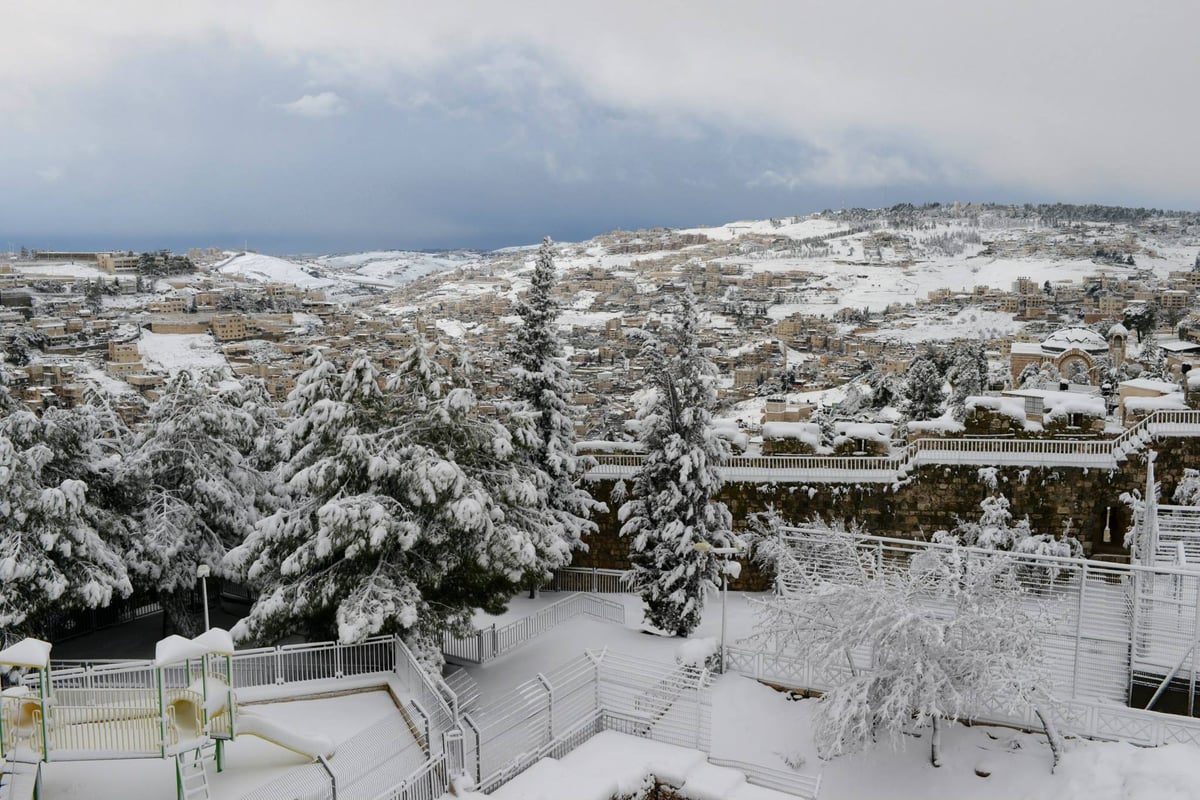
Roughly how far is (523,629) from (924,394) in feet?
82.6

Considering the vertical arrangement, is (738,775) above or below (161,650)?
below

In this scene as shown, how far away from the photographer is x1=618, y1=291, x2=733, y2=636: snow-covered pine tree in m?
15.3

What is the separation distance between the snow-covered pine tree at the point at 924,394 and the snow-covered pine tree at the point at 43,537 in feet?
86.2

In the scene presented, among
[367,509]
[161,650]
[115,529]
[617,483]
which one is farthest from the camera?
[617,483]

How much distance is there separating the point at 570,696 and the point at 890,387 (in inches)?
1433

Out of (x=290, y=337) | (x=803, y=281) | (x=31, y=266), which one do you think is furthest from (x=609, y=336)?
(x=31, y=266)

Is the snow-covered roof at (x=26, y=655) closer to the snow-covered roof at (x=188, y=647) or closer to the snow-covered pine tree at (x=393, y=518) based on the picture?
the snow-covered roof at (x=188, y=647)

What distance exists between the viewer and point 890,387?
43875mm

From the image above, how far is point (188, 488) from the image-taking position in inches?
607

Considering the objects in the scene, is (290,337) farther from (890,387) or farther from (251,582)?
(251,582)

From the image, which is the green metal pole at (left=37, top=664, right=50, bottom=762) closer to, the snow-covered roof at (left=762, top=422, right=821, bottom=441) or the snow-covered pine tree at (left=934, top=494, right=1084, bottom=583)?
the snow-covered roof at (left=762, top=422, right=821, bottom=441)

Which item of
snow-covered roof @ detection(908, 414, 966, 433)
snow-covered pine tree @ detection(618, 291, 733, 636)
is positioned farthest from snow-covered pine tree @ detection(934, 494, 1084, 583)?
snow-covered pine tree @ detection(618, 291, 733, 636)

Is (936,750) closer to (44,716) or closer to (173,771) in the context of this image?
(173,771)

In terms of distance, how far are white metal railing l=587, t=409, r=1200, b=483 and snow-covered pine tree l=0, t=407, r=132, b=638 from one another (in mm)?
10173
